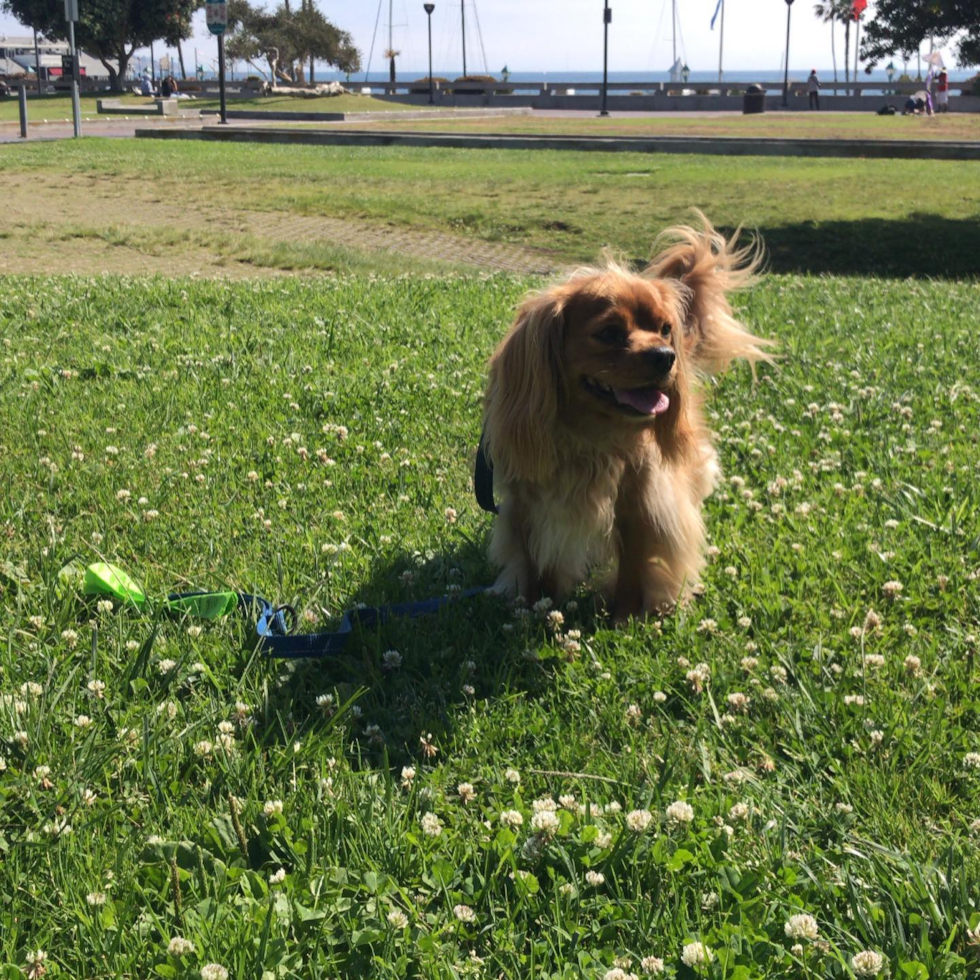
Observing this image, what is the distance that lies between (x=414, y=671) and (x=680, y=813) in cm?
120

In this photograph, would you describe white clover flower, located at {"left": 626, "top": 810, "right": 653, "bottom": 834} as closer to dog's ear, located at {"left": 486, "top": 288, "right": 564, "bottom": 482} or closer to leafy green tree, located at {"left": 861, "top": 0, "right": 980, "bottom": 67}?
dog's ear, located at {"left": 486, "top": 288, "right": 564, "bottom": 482}

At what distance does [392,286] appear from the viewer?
394 inches

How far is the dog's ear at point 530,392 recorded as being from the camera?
3641 millimetres

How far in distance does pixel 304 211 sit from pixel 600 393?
1517cm

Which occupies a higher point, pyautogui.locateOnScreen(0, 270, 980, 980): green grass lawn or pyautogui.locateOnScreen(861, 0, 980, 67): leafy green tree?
pyautogui.locateOnScreen(861, 0, 980, 67): leafy green tree

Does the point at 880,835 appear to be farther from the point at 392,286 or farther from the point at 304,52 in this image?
the point at 304,52

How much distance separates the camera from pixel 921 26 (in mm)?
17531

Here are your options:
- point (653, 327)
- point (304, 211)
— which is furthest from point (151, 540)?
point (304, 211)

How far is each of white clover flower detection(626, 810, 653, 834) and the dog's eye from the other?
1.71 m

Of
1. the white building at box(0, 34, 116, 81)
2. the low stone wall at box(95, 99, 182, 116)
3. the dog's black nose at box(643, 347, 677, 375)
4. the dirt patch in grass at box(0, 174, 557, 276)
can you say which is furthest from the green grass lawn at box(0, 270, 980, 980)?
the white building at box(0, 34, 116, 81)

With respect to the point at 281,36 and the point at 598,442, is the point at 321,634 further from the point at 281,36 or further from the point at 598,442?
the point at 281,36

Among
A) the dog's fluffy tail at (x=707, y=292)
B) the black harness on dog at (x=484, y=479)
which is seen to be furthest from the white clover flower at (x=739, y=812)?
the dog's fluffy tail at (x=707, y=292)

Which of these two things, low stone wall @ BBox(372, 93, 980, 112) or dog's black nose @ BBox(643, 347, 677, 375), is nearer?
dog's black nose @ BBox(643, 347, 677, 375)

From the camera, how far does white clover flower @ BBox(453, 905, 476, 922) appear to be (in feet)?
7.60
